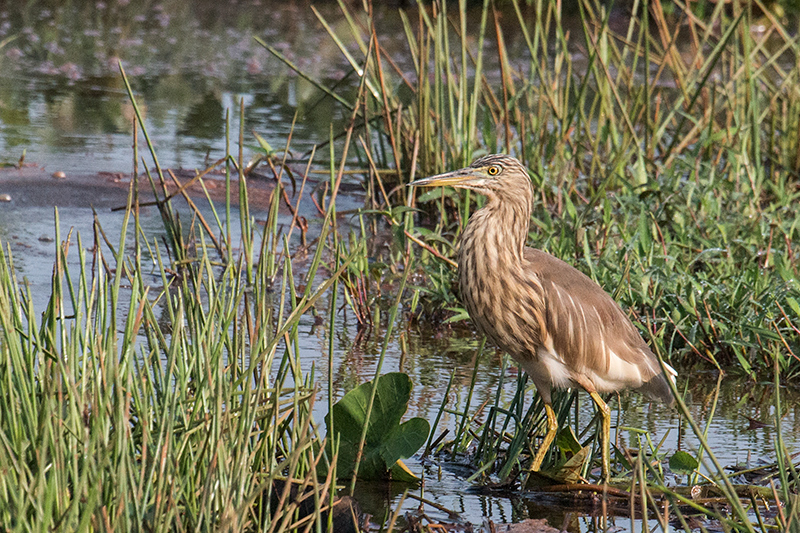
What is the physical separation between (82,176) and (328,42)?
23.1 feet

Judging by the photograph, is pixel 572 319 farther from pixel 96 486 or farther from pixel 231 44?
pixel 231 44

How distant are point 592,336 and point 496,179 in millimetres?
536

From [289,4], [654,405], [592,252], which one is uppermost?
[289,4]

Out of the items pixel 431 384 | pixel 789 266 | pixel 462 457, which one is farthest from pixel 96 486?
pixel 789 266

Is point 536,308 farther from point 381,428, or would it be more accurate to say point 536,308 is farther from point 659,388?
point 381,428

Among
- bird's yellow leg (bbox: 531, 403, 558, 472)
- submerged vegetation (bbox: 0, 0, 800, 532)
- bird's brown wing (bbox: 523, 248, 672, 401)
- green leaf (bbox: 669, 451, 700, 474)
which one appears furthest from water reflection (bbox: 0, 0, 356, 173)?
green leaf (bbox: 669, 451, 700, 474)

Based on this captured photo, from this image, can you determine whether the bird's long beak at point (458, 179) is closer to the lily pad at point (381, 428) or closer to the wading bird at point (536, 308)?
the wading bird at point (536, 308)

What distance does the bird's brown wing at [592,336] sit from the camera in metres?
3.12

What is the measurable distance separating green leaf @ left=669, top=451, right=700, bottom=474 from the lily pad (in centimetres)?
63

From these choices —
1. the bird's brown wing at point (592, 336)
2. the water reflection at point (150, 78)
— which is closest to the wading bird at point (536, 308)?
the bird's brown wing at point (592, 336)

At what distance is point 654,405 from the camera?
142 inches

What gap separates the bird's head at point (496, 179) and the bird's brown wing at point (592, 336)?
0.21m

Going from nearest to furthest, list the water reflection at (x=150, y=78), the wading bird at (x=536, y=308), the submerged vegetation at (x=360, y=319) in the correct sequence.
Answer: the submerged vegetation at (x=360, y=319)
the wading bird at (x=536, y=308)
the water reflection at (x=150, y=78)

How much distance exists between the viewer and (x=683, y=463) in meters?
2.75
